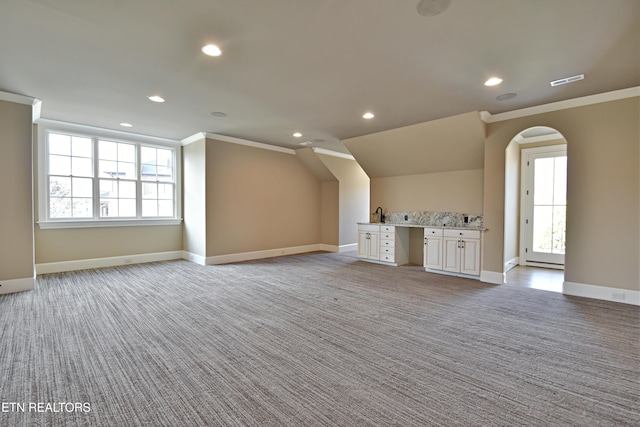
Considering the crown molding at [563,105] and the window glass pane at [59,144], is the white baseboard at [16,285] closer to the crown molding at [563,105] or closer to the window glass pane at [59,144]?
the window glass pane at [59,144]

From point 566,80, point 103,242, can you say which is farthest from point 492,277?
point 103,242

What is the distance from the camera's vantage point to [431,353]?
2500mm

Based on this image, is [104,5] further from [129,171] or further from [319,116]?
[129,171]

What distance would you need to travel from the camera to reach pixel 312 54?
2885mm

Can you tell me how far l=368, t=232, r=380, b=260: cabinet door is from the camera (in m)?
6.49

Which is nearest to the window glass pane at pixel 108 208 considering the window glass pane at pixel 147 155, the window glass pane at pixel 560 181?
the window glass pane at pixel 147 155

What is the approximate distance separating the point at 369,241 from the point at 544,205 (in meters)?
3.63

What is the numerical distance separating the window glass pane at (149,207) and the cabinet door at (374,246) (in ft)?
A: 16.0

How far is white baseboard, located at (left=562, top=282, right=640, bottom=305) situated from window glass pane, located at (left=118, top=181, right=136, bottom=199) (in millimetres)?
7939

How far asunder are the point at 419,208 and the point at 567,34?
4101mm

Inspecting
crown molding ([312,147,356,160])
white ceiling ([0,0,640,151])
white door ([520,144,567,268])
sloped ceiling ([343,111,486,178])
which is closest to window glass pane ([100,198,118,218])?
white ceiling ([0,0,640,151])

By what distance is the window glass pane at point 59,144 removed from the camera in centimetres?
538

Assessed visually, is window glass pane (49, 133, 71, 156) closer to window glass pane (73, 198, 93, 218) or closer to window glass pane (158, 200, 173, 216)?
window glass pane (73, 198, 93, 218)

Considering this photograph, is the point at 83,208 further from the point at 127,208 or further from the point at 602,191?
the point at 602,191
